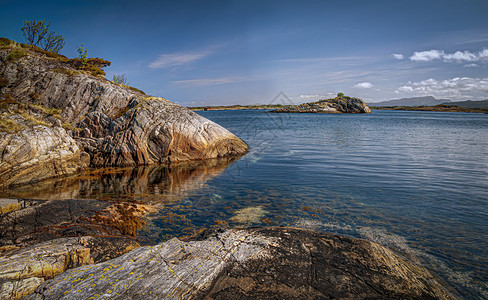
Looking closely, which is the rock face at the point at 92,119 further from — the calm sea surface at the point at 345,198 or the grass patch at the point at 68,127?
the calm sea surface at the point at 345,198

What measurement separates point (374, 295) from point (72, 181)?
1885 cm

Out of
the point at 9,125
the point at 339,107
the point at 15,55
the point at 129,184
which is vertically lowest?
the point at 129,184

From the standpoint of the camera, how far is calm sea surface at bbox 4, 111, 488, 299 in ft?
29.7

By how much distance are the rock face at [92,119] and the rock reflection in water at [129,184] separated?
186 cm

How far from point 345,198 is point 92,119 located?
880 inches

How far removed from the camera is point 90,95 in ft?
80.2

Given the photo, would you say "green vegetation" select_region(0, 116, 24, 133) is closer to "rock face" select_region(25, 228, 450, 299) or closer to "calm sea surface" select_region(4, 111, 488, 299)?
"calm sea surface" select_region(4, 111, 488, 299)

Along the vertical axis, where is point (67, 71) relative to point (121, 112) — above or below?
above

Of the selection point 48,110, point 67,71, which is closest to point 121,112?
point 48,110

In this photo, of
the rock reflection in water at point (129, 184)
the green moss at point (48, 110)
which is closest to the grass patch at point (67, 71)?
the green moss at point (48, 110)

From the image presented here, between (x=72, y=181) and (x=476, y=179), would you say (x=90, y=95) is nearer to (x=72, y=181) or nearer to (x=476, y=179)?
(x=72, y=181)

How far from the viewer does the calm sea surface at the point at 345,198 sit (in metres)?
9.05

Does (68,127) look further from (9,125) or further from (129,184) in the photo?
(129,184)

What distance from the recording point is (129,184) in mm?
17219
